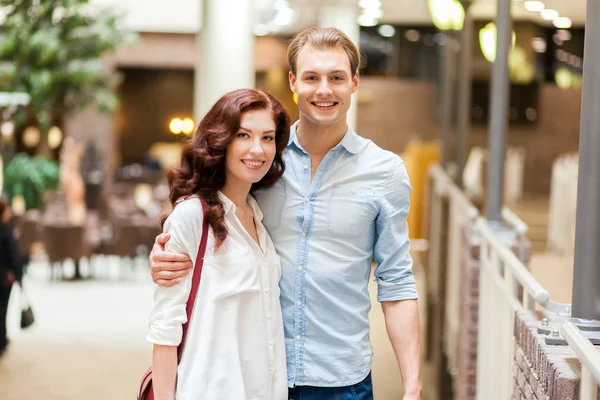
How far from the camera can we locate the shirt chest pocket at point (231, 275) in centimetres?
235

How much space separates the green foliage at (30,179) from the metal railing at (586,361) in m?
14.3

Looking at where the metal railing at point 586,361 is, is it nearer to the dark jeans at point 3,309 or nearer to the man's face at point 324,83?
the man's face at point 324,83

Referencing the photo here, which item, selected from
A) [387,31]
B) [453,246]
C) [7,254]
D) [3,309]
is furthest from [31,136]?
[453,246]

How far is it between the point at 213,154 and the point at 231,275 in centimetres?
30

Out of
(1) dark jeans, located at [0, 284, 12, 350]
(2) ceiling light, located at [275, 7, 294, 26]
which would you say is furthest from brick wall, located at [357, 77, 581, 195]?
(1) dark jeans, located at [0, 284, 12, 350]

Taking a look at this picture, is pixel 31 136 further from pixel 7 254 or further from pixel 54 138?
pixel 7 254

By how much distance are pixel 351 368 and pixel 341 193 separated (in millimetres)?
462

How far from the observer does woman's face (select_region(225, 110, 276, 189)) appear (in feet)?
7.83

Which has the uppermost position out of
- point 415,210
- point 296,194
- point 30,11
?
point 30,11

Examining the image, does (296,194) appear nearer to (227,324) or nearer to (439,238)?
(227,324)

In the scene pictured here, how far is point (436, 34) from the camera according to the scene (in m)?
21.2

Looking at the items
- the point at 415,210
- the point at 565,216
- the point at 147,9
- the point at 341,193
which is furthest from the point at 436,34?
the point at 341,193

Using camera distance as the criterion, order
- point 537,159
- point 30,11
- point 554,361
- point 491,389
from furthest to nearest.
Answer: point 537,159 → point 30,11 → point 491,389 → point 554,361

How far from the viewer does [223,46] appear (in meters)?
8.73
